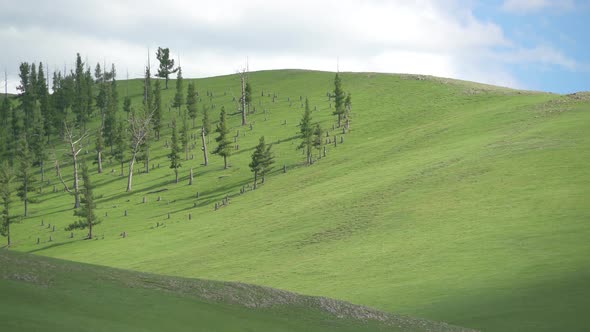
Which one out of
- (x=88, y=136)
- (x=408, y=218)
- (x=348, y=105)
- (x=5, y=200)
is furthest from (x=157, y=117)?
(x=408, y=218)

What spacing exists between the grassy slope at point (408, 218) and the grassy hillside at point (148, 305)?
11019mm

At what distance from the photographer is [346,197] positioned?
86688 mm

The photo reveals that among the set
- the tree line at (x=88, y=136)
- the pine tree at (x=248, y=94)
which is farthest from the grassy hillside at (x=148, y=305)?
the pine tree at (x=248, y=94)

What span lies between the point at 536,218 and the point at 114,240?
57.7 meters

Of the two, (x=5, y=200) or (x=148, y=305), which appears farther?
(x=5, y=200)

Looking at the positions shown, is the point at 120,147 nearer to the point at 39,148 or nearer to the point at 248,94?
the point at 39,148

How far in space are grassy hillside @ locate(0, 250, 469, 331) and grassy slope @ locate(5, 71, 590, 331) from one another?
434 inches

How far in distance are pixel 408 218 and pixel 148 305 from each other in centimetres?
4696

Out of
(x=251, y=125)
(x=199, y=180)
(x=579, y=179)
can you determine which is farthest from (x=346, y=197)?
(x=251, y=125)

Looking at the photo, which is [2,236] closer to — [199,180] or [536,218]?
[199,180]

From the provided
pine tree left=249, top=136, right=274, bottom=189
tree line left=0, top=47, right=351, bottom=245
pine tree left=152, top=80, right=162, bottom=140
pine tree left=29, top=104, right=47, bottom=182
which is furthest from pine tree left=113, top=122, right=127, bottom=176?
pine tree left=249, top=136, right=274, bottom=189

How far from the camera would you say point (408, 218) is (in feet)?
235

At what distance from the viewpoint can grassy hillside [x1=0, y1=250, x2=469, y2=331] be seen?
24453mm

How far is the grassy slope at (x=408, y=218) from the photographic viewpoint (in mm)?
48781
